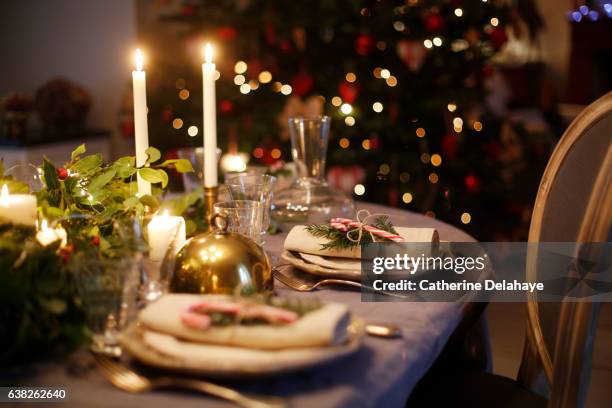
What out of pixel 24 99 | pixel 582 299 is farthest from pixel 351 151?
pixel 582 299

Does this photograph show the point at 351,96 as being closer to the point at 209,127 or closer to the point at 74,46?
the point at 74,46

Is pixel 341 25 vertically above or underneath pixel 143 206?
above

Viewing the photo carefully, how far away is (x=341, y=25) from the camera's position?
3168 mm

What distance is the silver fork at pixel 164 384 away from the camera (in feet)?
2.42

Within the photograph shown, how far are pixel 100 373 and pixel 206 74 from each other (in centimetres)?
57

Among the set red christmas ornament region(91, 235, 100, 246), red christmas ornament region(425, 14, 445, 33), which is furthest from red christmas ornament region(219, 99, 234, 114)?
red christmas ornament region(91, 235, 100, 246)

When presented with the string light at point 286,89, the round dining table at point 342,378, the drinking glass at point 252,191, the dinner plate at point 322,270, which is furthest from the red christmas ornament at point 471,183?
the round dining table at point 342,378

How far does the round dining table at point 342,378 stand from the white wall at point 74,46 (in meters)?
2.96

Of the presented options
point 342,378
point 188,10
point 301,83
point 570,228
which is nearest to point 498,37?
point 301,83

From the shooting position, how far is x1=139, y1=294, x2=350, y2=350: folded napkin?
794 mm

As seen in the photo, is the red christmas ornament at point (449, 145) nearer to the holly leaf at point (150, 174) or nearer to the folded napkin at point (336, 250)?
the folded napkin at point (336, 250)

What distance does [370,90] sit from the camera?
3193mm

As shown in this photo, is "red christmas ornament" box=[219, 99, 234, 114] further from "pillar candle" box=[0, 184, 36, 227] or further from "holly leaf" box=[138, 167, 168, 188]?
"pillar candle" box=[0, 184, 36, 227]

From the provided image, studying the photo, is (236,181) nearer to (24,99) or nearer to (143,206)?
(143,206)
